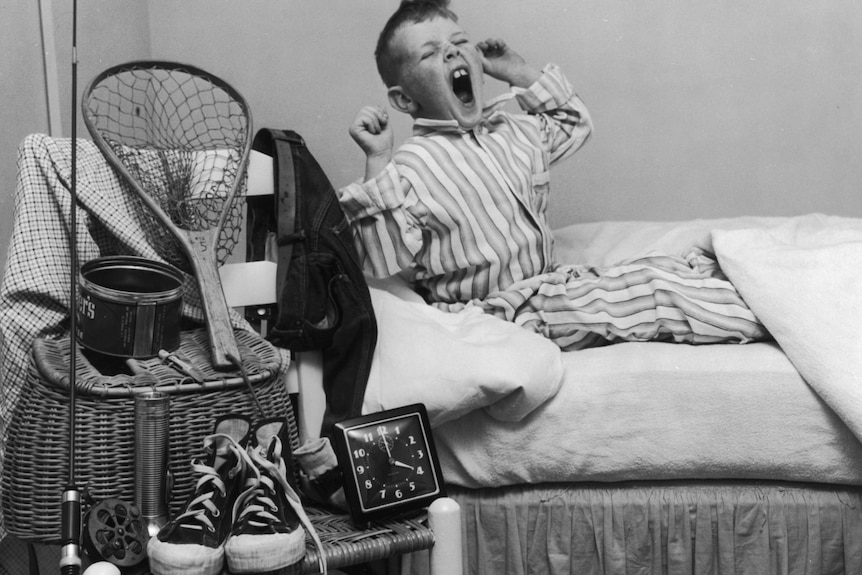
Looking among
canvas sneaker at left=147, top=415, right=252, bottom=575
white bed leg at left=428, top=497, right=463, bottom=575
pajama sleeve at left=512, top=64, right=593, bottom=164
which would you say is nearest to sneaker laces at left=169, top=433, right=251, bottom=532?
canvas sneaker at left=147, top=415, right=252, bottom=575

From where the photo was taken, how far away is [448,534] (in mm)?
1166

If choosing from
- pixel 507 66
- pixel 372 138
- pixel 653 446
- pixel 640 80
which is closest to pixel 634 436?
pixel 653 446

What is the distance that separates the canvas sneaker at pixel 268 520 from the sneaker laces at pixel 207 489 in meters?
0.02

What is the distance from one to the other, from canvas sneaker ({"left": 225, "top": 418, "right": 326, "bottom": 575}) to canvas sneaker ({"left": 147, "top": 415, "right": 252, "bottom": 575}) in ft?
0.05

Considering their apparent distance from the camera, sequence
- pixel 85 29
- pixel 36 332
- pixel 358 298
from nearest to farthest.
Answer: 1. pixel 36 332
2. pixel 358 298
3. pixel 85 29

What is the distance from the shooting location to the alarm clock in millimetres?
1173

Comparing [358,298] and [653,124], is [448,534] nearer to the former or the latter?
[358,298]

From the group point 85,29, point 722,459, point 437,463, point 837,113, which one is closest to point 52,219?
point 437,463

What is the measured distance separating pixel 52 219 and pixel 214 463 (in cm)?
44

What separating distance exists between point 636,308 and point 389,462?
1.59 ft

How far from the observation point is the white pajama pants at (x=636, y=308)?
1.43 metres

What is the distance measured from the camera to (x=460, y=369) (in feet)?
4.29

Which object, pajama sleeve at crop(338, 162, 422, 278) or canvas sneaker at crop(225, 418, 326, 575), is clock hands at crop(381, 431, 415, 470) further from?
pajama sleeve at crop(338, 162, 422, 278)

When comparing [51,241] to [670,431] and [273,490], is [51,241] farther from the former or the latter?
[670,431]
